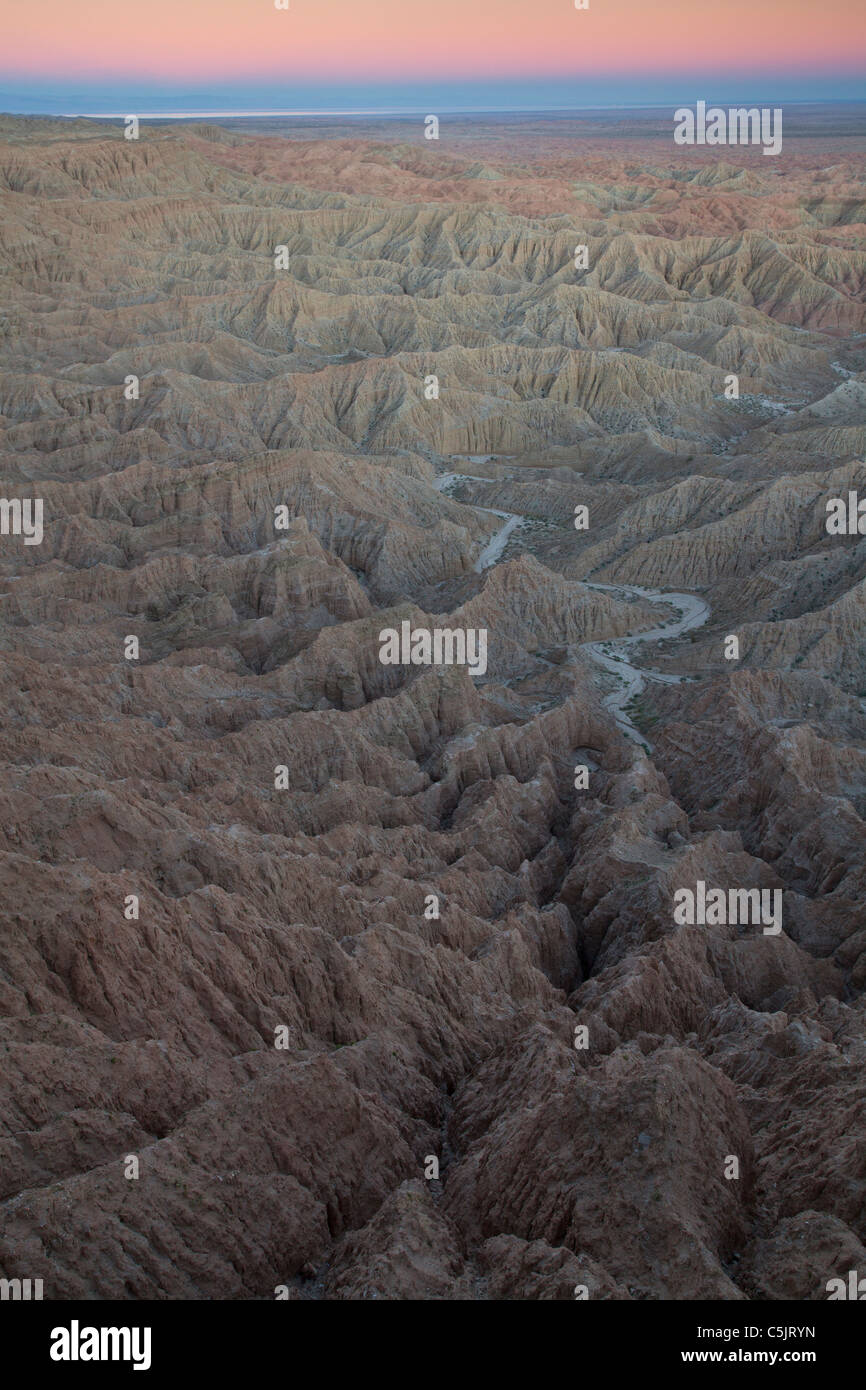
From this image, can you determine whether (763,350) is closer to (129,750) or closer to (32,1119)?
(129,750)

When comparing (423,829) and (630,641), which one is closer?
(423,829)

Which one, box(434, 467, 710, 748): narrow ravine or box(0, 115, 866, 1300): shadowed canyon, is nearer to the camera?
box(0, 115, 866, 1300): shadowed canyon

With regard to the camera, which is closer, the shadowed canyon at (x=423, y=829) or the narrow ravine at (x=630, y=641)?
the shadowed canyon at (x=423, y=829)

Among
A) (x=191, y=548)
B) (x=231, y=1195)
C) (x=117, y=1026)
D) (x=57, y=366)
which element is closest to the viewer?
(x=231, y=1195)

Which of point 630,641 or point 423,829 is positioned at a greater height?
point 630,641

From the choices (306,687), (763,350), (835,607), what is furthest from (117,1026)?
(763,350)

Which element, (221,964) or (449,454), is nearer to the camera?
(221,964)
